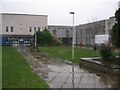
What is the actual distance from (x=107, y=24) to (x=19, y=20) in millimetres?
27575

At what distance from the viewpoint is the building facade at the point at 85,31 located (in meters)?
72.9

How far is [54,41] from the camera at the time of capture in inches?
3012

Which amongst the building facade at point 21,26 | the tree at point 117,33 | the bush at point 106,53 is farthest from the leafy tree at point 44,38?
the tree at point 117,33

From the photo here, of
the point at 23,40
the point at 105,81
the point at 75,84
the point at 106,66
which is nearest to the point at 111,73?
the point at 106,66

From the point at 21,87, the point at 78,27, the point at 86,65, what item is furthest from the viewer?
the point at 78,27

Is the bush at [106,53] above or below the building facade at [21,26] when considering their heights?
below

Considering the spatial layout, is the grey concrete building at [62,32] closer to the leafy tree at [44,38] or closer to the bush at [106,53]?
the leafy tree at [44,38]

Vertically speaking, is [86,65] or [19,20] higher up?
[19,20]

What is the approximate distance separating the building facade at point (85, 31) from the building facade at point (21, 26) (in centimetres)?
791

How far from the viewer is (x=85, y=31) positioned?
3366 inches

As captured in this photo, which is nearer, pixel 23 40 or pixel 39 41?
pixel 39 41

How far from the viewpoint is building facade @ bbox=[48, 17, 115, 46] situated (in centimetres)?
7291

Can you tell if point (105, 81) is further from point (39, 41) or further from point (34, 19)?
point (34, 19)

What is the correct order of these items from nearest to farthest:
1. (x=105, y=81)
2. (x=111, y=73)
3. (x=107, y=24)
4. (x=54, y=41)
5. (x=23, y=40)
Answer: (x=105, y=81) < (x=111, y=73) < (x=107, y=24) < (x=54, y=41) < (x=23, y=40)
